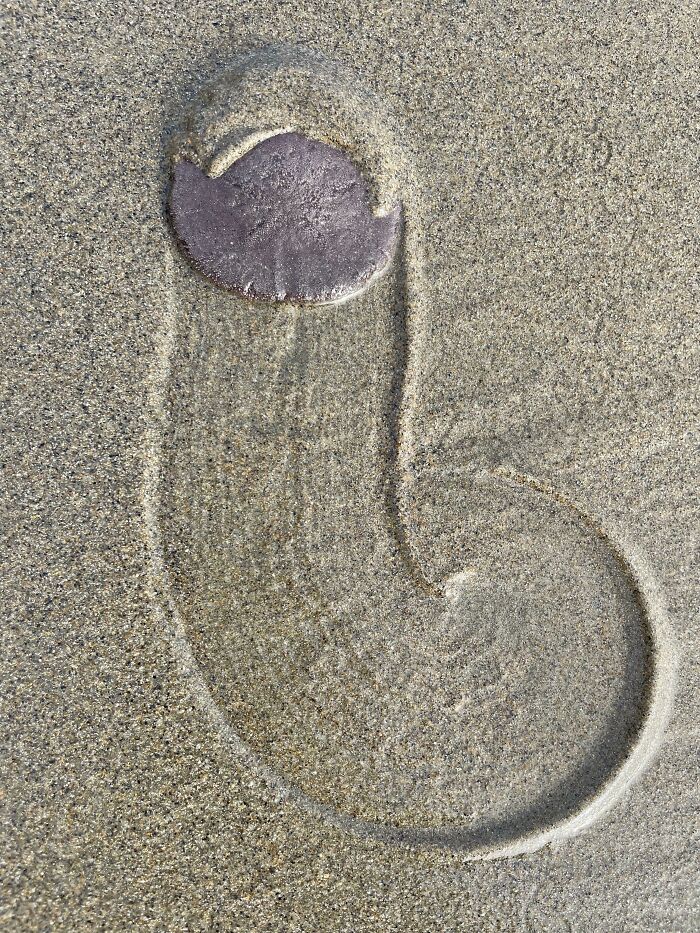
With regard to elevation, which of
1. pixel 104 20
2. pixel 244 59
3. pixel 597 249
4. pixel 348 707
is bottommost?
pixel 348 707

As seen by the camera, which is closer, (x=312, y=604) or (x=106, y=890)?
(x=106, y=890)

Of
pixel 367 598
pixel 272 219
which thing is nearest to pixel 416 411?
pixel 367 598

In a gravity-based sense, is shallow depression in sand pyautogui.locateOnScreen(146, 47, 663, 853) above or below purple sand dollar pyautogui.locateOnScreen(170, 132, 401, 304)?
below

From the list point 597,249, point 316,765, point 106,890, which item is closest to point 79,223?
point 597,249

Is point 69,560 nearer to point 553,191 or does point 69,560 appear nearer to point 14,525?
point 14,525

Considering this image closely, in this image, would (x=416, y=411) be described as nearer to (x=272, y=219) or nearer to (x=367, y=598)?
(x=367, y=598)

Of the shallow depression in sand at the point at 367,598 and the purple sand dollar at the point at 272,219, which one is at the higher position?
the purple sand dollar at the point at 272,219
